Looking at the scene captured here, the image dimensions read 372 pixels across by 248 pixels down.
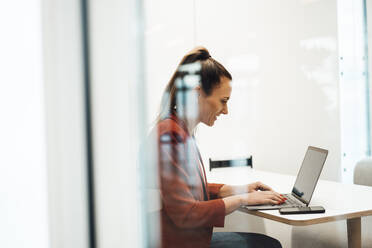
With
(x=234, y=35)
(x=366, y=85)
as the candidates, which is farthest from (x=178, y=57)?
(x=366, y=85)

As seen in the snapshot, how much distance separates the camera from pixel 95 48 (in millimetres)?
554

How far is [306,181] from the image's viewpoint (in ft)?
3.62

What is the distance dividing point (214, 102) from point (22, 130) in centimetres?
55

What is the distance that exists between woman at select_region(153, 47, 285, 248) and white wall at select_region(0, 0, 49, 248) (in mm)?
278

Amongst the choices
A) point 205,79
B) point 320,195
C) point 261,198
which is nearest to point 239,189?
point 261,198

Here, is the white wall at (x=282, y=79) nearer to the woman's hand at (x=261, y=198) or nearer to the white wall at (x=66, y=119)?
the woman's hand at (x=261, y=198)

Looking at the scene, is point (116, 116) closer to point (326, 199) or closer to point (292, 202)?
point (292, 202)

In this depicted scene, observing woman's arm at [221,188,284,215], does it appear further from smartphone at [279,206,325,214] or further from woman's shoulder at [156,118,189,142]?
woman's shoulder at [156,118,189,142]

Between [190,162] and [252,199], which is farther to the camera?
[252,199]

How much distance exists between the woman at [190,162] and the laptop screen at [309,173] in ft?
0.31

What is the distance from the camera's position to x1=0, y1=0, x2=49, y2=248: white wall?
59 centimetres

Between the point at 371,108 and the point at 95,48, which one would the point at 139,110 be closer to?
the point at 95,48

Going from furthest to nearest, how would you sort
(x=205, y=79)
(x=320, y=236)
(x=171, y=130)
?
1. (x=320, y=236)
2. (x=205, y=79)
3. (x=171, y=130)

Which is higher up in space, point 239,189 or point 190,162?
point 190,162
